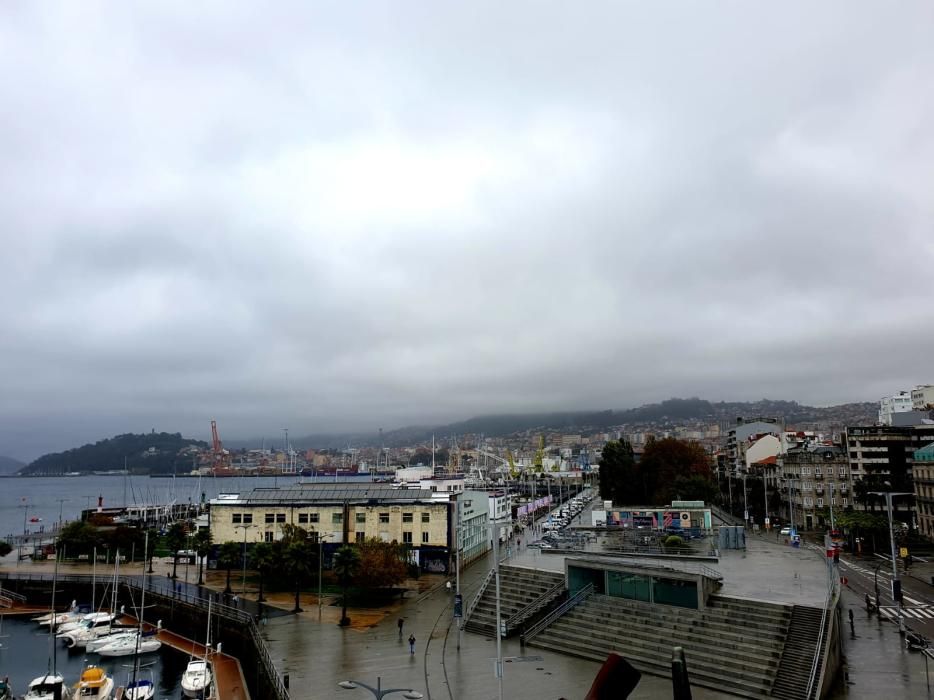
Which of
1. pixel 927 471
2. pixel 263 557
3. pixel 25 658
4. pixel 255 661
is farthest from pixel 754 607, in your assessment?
pixel 927 471

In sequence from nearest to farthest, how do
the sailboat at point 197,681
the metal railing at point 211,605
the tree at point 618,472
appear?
the metal railing at point 211,605 → the sailboat at point 197,681 → the tree at point 618,472

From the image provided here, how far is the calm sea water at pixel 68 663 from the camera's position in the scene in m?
43.4

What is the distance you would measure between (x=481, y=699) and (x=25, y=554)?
8628cm

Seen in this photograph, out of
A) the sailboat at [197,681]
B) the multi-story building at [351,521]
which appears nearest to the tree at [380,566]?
the multi-story building at [351,521]

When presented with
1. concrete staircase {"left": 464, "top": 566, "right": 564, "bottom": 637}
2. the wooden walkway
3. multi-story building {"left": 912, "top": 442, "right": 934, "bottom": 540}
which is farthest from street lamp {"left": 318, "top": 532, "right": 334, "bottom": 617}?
multi-story building {"left": 912, "top": 442, "right": 934, "bottom": 540}

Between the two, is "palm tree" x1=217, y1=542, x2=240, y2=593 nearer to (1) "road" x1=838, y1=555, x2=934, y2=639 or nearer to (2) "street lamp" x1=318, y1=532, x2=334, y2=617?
(2) "street lamp" x1=318, y1=532, x2=334, y2=617

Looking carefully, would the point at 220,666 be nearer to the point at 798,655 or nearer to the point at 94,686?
the point at 94,686

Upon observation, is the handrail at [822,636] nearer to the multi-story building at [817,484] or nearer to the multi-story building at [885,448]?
the multi-story building at [817,484]

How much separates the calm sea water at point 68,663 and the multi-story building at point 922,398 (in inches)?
5901

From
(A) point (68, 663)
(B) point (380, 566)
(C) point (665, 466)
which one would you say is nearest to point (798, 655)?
(B) point (380, 566)

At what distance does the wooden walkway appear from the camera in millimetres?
37697

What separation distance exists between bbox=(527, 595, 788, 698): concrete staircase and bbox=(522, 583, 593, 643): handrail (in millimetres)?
282

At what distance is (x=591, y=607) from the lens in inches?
1522

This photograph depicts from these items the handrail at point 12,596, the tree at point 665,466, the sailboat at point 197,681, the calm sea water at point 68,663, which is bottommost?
the calm sea water at point 68,663
